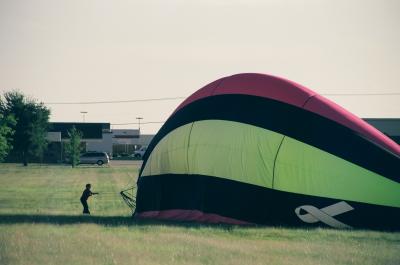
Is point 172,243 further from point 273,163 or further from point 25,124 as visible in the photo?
point 25,124

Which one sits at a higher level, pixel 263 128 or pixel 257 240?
pixel 263 128

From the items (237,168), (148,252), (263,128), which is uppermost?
(263,128)

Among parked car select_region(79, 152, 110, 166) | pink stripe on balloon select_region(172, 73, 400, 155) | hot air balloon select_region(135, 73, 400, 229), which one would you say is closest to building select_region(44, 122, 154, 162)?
parked car select_region(79, 152, 110, 166)

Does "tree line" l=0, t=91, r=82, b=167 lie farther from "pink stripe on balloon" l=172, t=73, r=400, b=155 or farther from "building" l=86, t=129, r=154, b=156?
"pink stripe on balloon" l=172, t=73, r=400, b=155

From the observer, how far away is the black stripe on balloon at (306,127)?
1628 centimetres

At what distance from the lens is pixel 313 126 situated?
16.9 m

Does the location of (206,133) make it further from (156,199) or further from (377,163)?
(377,163)

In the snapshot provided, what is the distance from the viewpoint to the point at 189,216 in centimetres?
1817

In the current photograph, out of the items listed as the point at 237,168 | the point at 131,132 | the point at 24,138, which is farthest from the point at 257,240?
the point at 131,132

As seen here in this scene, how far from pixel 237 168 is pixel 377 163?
3.84 metres

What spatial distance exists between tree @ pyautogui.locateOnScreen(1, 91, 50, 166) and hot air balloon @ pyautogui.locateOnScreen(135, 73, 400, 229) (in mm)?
57782

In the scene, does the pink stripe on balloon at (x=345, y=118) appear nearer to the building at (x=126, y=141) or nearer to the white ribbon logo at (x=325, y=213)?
the white ribbon logo at (x=325, y=213)

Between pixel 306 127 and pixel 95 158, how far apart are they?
61.3 m

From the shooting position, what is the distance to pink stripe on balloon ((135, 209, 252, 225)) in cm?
1741
